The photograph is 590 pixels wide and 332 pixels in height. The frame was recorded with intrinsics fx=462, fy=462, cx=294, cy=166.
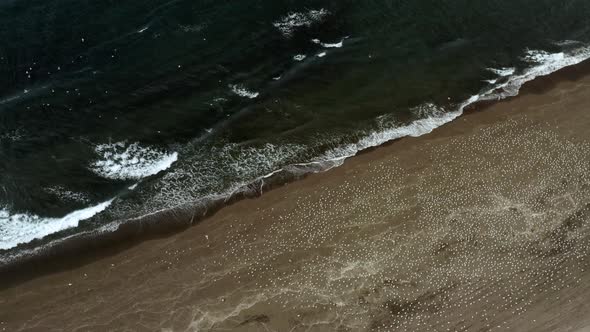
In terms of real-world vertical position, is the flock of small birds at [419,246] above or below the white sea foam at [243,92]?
below

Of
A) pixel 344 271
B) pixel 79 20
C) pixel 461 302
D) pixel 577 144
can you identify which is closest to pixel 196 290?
pixel 344 271

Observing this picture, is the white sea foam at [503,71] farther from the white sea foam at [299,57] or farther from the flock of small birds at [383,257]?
the white sea foam at [299,57]

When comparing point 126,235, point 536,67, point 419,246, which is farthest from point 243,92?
point 536,67

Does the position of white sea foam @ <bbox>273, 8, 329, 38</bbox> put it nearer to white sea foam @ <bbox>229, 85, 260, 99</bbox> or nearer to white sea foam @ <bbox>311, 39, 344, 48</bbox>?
white sea foam @ <bbox>311, 39, 344, 48</bbox>

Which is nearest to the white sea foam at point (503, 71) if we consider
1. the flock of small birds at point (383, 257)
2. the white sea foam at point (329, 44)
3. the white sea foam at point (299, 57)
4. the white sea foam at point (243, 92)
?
the flock of small birds at point (383, 257)

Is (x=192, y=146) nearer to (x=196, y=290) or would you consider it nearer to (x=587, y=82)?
(x=196, y=290)

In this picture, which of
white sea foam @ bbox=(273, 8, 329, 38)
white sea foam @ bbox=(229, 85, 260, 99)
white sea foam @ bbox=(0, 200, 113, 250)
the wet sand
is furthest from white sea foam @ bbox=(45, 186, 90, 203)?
white sea foam @ bbox=(273, 8, 329, 38)
